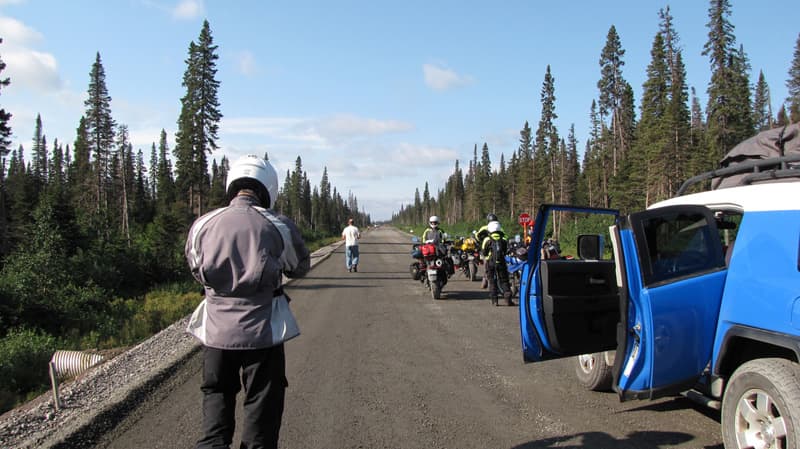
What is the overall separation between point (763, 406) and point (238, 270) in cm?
321

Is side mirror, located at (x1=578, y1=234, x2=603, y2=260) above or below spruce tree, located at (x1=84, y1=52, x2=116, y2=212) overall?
below

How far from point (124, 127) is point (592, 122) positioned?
64391mm

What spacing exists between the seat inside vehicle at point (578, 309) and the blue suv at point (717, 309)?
1 cm

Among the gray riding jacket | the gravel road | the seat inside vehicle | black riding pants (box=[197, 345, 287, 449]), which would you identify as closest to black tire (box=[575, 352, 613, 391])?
the gravel road

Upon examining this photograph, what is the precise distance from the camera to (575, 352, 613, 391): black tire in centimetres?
510

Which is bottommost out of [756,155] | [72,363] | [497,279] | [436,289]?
[72,363]

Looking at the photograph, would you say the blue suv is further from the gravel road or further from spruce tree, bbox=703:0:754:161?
spruce tree, bbox=703:0:754:161

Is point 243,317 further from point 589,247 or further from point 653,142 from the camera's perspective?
point 653,142

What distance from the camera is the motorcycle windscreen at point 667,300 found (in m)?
3.75

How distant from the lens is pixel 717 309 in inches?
148

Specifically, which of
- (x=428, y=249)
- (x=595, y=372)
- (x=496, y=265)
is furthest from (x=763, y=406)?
(x=428, y=249)

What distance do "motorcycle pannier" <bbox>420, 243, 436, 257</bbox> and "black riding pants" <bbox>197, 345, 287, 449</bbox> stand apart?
399 inches

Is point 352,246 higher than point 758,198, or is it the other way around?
point 758,198

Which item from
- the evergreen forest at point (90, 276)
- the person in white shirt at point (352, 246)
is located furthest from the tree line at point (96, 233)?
the person in white shirt at point (352, 246)
